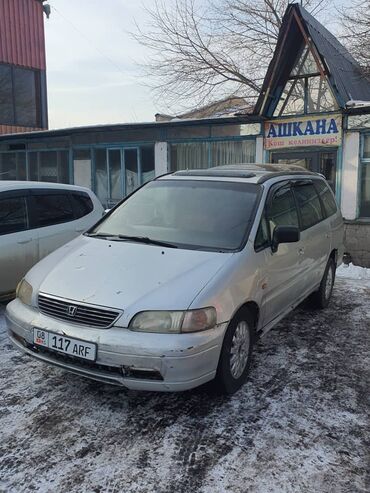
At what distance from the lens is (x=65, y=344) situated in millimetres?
3162

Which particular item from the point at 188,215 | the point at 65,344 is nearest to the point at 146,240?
the point at 188,215

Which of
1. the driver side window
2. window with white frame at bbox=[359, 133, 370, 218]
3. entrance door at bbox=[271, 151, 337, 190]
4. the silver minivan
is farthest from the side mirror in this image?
entrance door at bbox=[271, 151, 337, 190]

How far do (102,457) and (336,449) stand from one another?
1465 millimetres

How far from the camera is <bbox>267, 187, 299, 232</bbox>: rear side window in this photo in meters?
4.28

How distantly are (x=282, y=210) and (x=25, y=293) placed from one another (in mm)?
2514

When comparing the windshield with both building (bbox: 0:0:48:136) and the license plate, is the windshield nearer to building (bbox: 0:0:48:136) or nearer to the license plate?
the license plate

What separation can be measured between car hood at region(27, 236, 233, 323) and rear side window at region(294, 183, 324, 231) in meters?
1.79

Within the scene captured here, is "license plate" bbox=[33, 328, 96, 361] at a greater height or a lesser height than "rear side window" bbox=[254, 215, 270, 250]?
lesser

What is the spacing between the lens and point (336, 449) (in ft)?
9.55

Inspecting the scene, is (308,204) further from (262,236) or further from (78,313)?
(78,313)

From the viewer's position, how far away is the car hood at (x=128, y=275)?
3113 millimetres

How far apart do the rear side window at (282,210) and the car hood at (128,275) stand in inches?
35.4

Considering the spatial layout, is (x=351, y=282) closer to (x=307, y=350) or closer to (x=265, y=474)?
(x=307, y=350)

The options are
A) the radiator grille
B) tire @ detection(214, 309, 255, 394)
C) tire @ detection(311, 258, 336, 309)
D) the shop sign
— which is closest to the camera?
the radiator grille
